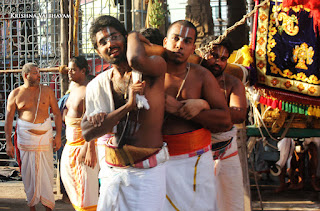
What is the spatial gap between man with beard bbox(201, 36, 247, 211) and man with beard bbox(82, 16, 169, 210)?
3.72 ft

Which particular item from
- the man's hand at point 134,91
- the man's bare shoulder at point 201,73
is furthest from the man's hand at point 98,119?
the man's bare shoulder at point 201,73

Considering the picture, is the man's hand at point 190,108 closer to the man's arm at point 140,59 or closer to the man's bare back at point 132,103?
the man's bare back at point 132,103

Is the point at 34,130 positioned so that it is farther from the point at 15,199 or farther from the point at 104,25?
the point at 104,25

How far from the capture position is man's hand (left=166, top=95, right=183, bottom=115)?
282 centimetres

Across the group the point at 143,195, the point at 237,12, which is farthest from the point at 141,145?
the point at 237,12

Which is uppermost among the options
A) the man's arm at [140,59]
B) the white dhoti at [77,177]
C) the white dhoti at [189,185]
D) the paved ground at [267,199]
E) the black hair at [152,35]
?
the black hair at [152,35]

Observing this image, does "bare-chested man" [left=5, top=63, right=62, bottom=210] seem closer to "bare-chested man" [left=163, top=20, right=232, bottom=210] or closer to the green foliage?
the green foliage

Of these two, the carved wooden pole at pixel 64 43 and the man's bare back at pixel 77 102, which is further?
the carved wooden pole at pixel 64 43

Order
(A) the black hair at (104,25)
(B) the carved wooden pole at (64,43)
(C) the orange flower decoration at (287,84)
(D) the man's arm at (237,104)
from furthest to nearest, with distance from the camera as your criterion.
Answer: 1. (B) the carved wooden pole at (64,43)
2. (C) the orange flower decoration at (287,84)
3. (D) the man's arm at (237,104)
4. (A) the black hair at (104,25)

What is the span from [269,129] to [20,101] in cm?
311

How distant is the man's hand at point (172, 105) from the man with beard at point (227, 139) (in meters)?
0.96

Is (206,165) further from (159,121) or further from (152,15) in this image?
(152,15)

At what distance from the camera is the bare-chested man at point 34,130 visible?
6.03 m

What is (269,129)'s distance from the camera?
216 inches
